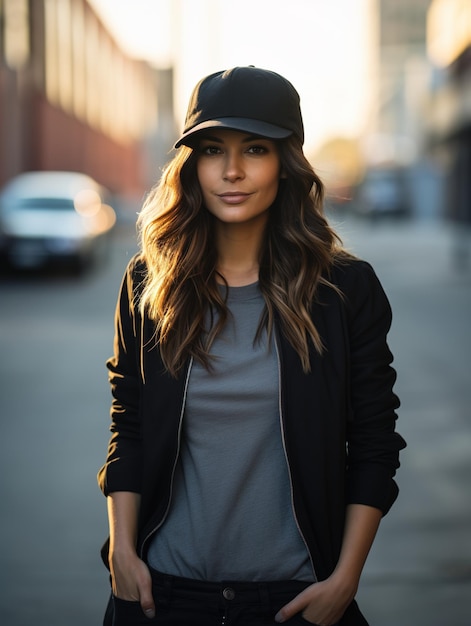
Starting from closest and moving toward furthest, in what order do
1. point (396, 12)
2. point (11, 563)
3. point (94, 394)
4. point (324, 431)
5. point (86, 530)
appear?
1. point (324, 431)
2. point (11, 563)
3. point (86, 530)
4. point (94, 394)
5. point (396, 12)

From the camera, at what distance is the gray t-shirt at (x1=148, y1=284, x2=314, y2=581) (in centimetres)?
222

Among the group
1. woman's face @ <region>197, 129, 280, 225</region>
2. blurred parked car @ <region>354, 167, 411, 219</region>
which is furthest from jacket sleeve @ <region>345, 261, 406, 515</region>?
blurred parked car @ <region>354, 167, 411, 219</region>

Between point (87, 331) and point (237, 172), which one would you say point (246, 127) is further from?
point (87, 331)

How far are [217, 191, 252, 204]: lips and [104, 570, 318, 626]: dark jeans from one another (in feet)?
2.97

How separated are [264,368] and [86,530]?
3.09 metres

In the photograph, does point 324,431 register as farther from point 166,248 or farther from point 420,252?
point 420,252

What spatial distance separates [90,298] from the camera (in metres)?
15.4

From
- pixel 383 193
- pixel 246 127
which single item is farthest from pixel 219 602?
pixel 383 193

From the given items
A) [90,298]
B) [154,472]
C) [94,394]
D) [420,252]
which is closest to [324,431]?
[154,472]

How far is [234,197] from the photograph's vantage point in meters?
2.34

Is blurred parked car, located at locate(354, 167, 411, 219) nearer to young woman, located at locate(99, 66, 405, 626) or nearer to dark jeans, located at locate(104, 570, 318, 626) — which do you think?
young woman, located at locate(99, 66, 405, 626)

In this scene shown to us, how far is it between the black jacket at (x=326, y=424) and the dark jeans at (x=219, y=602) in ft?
0.37

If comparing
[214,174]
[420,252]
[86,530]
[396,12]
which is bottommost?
[420,252]

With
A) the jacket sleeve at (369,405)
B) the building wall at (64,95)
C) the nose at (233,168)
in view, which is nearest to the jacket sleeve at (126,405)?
the nose at (233,168)
